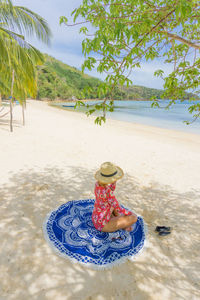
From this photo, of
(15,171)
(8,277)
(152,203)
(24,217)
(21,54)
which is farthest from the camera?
(21,54)

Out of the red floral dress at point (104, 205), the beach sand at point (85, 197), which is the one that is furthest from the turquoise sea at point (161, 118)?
the red floral dress at point (104, 205)

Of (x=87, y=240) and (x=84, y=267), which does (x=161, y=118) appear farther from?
(x=84, y=267)

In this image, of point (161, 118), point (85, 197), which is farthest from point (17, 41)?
point (161, 118)

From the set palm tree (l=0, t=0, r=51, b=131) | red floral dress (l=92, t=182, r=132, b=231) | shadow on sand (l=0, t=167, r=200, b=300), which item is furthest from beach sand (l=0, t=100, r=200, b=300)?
palm tree (l=0, t=0, r=51, b=131)

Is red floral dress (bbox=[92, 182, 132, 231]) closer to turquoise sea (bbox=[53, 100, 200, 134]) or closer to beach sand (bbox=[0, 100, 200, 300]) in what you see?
beach sand (bbox=[0, 100, 200, 300])

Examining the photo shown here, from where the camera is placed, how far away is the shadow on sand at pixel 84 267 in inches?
67.7

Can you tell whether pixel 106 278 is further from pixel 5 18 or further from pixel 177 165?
pixel 5 18

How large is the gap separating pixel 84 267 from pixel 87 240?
0.38 meters

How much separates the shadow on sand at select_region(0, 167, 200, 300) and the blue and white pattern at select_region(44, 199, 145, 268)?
97 millimetres

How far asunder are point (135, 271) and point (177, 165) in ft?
14.6

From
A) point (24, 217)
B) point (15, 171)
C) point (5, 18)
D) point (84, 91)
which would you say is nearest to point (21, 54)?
point (5, 18)

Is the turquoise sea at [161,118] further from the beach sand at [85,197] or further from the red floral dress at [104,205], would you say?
the red floral dress at [104,205]

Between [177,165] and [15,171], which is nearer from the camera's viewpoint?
[15,171]

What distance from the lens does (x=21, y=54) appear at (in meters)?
4.84
